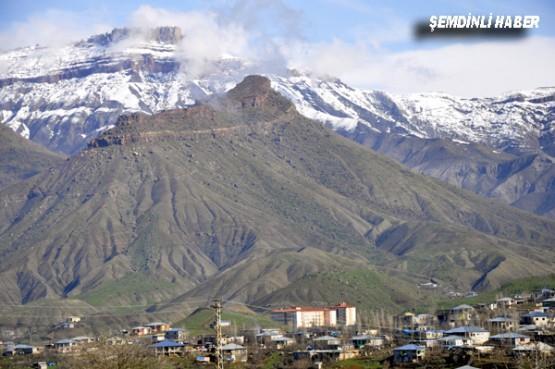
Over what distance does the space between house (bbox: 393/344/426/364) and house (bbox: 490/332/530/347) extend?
10158 millimetres

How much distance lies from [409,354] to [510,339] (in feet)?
48.9

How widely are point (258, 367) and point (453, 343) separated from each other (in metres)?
26.6

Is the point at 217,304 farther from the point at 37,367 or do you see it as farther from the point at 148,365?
the point at 37,367

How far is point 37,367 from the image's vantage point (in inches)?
7785

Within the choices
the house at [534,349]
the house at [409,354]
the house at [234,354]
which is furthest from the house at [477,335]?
the house at [234,354]

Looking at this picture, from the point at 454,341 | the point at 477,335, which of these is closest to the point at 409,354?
the point at 454,341

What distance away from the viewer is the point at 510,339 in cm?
17975

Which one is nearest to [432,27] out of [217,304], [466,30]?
[466,30]

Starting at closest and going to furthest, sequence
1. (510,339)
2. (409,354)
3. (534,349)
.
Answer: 1. (534,349)
2. (409,354)
3. (510,339)

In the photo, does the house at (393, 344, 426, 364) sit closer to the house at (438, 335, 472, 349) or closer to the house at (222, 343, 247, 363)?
the house at (438, 335, 472, 349)

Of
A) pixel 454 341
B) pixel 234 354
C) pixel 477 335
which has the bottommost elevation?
pixel 234 354

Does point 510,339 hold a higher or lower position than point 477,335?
lower

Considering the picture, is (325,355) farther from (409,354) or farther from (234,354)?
(409,354)

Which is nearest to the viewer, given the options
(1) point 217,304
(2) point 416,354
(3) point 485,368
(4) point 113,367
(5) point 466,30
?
(1) point 217,304
